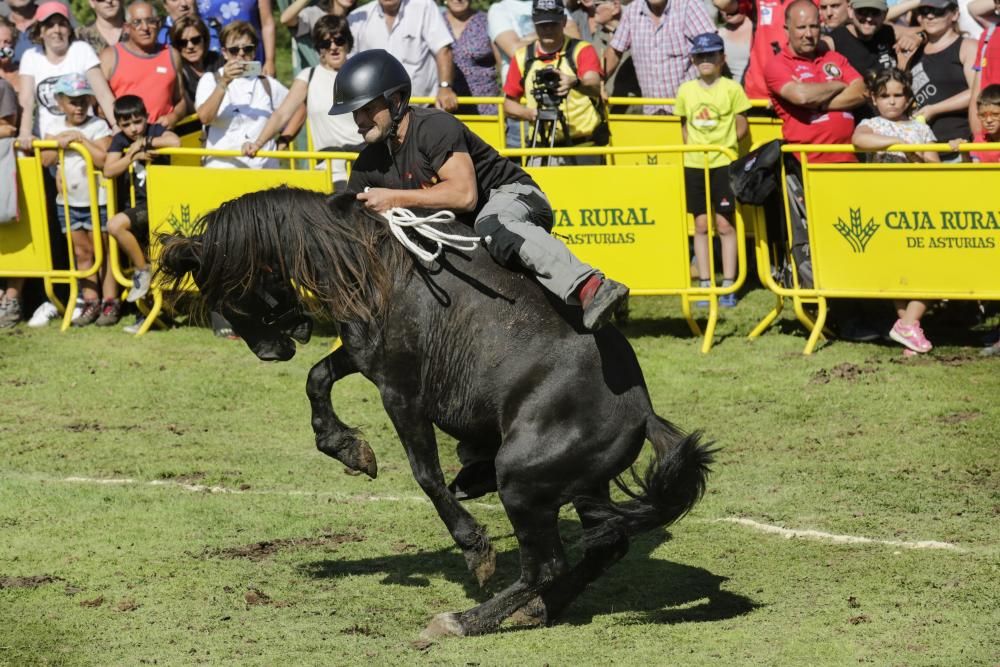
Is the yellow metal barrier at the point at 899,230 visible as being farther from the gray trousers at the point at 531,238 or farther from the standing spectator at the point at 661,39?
the gray trousers at the point at 531,238

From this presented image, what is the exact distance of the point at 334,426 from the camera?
6934mm

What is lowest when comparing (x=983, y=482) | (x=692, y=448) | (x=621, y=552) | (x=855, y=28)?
(x=983, y=482)

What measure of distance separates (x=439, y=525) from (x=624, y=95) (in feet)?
22.4

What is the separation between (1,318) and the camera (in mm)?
12797

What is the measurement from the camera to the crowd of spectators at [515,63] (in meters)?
11.7

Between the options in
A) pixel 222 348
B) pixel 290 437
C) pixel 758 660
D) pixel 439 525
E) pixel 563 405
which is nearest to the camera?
pixel 758 660

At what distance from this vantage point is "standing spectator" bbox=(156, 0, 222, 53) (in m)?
13.3

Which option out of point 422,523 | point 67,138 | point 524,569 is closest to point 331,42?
point 67,138

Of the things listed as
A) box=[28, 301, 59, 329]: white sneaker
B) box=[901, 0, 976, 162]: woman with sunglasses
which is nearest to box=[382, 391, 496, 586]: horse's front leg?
box=[901, 0, 976, 162]: woman with sunglasses

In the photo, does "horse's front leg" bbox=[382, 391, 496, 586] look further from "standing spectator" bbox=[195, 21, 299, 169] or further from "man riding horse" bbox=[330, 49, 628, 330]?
"standing spectator" bbox=[195, 21, 299, 169]

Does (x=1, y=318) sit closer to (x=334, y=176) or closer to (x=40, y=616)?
(x=334, y=176)

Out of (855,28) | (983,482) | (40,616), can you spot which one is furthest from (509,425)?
(855,28)

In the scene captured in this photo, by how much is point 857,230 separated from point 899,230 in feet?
1.05

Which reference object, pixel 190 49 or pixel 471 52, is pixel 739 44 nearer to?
pixel 471 52
